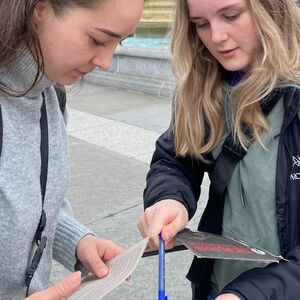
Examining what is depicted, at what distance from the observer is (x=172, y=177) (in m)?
1.93

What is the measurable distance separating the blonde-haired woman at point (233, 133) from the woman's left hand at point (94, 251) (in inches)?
4.8

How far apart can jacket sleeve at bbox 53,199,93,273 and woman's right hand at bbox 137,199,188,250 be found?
0.81 feet

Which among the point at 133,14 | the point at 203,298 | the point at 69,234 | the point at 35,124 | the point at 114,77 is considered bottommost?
the point at 114,77

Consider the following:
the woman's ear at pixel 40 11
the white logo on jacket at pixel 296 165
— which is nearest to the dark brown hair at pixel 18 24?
the woman's ear at pixel 40 11

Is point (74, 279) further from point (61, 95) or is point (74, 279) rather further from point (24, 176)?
point (61, 95)

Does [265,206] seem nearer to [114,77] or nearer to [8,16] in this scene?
[8,16]

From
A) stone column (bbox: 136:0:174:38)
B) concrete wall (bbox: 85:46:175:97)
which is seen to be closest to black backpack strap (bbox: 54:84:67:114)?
concrete wall (bbox: 85:46:175:97)

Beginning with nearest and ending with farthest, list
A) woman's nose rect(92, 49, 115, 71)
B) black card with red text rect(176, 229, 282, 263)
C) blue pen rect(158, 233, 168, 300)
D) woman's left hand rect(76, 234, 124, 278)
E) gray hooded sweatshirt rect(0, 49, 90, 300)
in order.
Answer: blue pen rect(158, 233, 168, 300) → black card with red text rect(176, 229, 282, 263) → gray hooded sweatshirt rect(0, 49, 90, 300) → woman's nose rect(92, 49, 115, 71) → woman's left hand rect(76, 234, 124, 278)

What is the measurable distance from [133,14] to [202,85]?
0.55m

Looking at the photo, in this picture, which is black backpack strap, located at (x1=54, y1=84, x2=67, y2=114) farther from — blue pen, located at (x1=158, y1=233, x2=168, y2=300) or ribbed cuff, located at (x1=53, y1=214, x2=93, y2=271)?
blue pen, located at (x1=158, y1=233, x2=168, y2=300)

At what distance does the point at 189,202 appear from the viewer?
74.3 inches

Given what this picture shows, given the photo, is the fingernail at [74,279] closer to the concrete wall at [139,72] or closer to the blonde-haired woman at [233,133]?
the blonde-haired woman at [233,133]

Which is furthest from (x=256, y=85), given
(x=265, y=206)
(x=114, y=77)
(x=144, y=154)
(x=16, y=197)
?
(x=114, y=77)

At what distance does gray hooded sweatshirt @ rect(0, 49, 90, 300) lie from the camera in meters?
1.47
